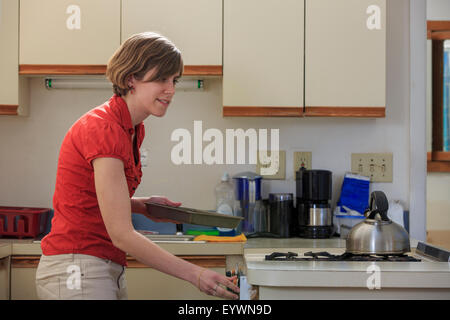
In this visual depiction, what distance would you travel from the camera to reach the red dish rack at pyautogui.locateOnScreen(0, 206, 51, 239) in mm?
2477

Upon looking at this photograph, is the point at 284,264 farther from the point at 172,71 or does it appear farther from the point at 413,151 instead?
the point at 413,151

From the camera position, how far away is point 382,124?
2.78m

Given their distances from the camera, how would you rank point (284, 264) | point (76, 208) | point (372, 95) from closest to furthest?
point (76, 208), point (284, 264), point (372, 95)

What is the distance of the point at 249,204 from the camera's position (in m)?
2.61

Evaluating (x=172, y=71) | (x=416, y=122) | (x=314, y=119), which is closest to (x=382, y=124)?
(x=416, y=122)

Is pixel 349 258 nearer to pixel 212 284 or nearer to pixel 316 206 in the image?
pixel 212 284

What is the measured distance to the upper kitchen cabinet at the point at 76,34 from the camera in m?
2.47

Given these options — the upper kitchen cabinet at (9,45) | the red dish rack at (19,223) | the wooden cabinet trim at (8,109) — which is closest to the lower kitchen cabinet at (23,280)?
the red dish rack at (19,223)

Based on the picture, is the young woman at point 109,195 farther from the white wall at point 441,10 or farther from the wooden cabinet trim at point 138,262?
the white wall at point 441,10

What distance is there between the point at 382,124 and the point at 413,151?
20cm

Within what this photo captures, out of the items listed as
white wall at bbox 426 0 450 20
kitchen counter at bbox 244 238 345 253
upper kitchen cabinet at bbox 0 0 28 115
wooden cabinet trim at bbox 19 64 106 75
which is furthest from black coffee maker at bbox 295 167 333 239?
upper kitchen cabinet at bbox 0 0 28 115

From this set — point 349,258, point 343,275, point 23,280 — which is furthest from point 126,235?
point 23,280

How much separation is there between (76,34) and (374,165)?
Answer: 5.18 feet

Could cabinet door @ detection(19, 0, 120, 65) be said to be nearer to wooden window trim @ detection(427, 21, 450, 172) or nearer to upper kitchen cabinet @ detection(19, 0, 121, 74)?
upper kitchen cabinet @ detection(19, 0, 121, 74)
